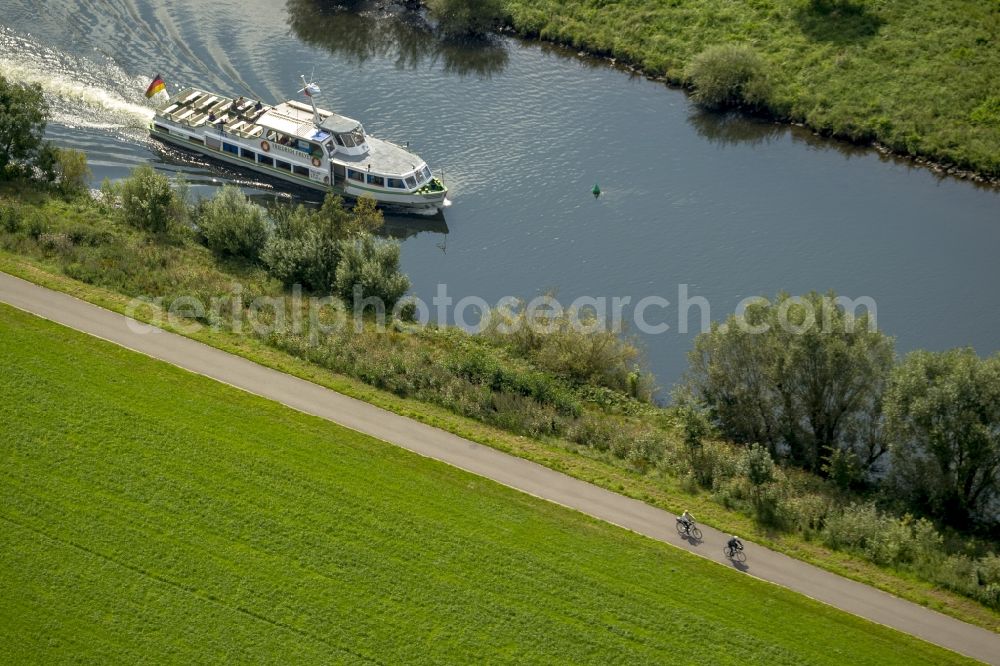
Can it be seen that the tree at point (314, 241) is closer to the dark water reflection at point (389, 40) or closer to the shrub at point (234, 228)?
the shrub at point (234, 228)

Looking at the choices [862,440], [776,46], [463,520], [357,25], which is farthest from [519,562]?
[357,25]

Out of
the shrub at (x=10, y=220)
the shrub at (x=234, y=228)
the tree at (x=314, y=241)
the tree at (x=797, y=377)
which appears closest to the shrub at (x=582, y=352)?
the tree at (x=797, y=377)

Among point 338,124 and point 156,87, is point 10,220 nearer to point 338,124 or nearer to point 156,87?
point 156,87

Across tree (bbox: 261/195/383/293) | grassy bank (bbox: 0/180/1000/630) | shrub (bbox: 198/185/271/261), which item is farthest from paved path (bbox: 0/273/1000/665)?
shrub (bbox: 198/185/271/261)

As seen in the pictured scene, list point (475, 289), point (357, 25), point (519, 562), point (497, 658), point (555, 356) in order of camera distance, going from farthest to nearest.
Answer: point (357, 25), point (475, 289), point (555, 356), point (519, 562), point (497, 658)

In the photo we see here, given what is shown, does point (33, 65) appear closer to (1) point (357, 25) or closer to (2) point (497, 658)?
(1) point (357, 25)

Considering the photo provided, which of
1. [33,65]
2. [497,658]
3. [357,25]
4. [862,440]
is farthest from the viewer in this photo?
[357,25]
